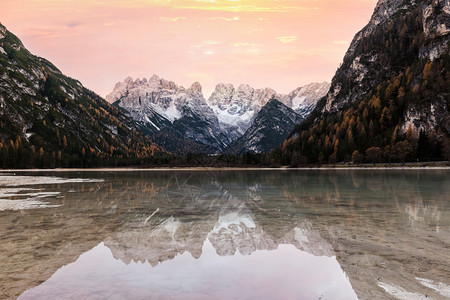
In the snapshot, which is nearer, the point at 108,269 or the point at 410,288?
the point at 410,288

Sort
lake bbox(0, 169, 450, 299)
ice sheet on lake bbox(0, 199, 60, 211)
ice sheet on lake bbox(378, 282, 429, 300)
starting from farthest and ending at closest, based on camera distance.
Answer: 1. ice sheet on lake bbox(0, 199, 60, 211)
2. lake bbox(0, 169, 450, 299)
3. ice sheet on lake bbox(378, 282, 429, 300)

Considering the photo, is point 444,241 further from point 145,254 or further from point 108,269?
point 108,269

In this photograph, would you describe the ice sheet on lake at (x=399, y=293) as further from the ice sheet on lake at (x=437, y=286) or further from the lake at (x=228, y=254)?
the ice sheet on lake at (x=437, y=286)

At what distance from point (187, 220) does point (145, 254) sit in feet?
30.4

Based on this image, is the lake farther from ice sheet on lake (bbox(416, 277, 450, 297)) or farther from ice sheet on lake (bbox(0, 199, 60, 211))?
ice sheet on lake (bbox(0, 199, 60, 211))

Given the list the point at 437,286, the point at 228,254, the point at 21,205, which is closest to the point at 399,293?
the point at 437,286

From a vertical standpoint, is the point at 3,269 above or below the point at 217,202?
above

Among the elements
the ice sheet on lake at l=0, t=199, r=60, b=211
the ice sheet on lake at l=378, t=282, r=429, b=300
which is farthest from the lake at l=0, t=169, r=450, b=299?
the ice sheet on lake at l=0, t=199, r=60, b=211

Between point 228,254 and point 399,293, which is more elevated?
point 399,293

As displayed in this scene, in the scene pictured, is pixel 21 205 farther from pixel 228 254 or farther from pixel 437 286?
pixel 437 286

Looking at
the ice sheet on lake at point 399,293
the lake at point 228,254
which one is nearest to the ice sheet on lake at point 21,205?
the lake at point 228,254

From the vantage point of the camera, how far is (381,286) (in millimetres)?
11523

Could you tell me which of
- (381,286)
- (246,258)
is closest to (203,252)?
(246,258)

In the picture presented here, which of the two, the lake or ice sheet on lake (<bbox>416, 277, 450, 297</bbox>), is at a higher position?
ice sheet on lake (<bbox>416, 277, 450, 297</bbox>)
